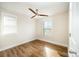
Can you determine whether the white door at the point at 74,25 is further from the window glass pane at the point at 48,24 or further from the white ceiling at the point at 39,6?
the window glass pane at the point at 48,24

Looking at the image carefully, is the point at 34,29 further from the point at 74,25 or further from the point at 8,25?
the point at 74,25

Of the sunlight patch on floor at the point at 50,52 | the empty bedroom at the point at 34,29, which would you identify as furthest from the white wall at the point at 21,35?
the sunlight patch on floor at the point at 50,52

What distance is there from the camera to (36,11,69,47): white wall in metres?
0.95

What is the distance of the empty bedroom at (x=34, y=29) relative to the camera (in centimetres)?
95

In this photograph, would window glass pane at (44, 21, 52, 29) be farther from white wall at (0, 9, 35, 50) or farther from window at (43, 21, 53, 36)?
white wall at (0, 9, 35, 50)

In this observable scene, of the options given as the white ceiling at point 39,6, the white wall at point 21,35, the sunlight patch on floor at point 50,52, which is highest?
the white ceiling at point 39,6

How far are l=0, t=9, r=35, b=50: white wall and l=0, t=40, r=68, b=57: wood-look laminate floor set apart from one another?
7 cm

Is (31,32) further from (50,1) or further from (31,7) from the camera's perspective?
(50,1)

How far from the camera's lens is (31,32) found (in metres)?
1.05

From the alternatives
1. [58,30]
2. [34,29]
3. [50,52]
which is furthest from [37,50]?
[58,30]

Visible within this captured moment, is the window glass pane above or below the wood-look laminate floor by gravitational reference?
above

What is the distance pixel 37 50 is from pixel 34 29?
31 centimetres

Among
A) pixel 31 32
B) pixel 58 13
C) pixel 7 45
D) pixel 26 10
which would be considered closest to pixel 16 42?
pixel 7 45

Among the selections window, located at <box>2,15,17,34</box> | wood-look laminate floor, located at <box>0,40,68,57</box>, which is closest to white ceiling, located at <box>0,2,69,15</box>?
window, located at <box>2,15,17,34</box>
